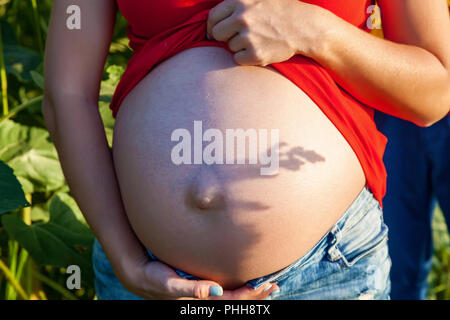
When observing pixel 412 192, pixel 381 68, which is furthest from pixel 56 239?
pixel 412 192

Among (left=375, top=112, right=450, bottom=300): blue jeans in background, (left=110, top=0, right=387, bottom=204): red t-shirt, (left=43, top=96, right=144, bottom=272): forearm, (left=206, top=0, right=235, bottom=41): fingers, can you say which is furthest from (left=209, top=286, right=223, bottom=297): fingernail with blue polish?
(left=375, top=112, right=450, bottom=300): blue jeans in background

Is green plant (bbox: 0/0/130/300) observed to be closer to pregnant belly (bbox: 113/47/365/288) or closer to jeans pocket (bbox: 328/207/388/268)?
pregnant belly (bbox: 113/47/365/288)

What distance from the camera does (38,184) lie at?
1.40 m

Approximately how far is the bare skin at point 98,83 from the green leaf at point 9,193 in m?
0.12

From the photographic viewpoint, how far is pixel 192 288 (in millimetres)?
795

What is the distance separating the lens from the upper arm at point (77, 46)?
2.86 ft

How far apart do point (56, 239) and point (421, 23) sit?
2.90 feet

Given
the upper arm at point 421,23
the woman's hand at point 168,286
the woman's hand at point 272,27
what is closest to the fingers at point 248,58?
the woman's hand at point 272,27

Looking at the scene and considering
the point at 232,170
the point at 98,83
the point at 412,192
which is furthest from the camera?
the point at 412,192

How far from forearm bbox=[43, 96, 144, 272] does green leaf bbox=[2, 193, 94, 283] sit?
42 cm

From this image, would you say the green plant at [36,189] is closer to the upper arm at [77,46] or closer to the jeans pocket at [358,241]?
the upper arm at [77,46]

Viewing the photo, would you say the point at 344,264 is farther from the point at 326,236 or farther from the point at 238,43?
the point at 238,43

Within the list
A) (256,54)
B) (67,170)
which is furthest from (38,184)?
(256,54)

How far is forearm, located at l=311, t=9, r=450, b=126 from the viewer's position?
0.78 meters
